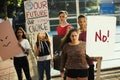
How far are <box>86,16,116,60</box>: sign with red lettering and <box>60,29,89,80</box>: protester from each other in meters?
0.22

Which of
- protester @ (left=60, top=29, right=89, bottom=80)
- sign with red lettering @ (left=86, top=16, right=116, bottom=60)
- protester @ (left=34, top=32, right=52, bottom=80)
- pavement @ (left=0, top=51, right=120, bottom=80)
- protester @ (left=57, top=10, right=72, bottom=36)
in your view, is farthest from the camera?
pavement @ (left=0, top=51, right=120, bottom=80)

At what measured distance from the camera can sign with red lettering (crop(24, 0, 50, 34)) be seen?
5707 mm

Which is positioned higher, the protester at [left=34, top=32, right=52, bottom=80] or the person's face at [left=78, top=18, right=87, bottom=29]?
the person's face at [left=78, top=18, right=87, bottom=29]

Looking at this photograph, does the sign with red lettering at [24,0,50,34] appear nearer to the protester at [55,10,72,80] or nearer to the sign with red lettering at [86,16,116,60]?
the protester at [55,10,72,80]

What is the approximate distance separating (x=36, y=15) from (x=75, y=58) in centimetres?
136

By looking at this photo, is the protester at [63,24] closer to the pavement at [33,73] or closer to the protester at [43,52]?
the protester at [43,52]

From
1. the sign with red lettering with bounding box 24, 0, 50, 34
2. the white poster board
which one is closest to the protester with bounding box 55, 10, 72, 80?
the sign with red lettering with bounding box 24, 0, 50, 34

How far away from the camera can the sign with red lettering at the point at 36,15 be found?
18.7 feet

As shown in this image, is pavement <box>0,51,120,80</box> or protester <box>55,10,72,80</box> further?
pavement <box>0,51,120,80</box>

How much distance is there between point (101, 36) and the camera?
200 inches

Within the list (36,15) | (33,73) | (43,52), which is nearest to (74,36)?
(36,15)

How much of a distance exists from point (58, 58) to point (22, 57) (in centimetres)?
83

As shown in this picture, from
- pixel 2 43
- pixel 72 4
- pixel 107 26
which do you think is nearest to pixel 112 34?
pixel 107 26

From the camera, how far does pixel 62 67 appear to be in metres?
4.96
